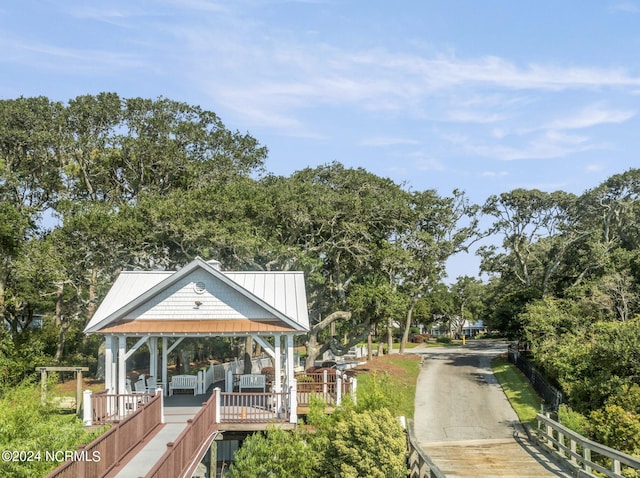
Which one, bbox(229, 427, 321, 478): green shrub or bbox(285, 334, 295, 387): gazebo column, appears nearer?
bbox(229, 427, 321, 478): green shrub

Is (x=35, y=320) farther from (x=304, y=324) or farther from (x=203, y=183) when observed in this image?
(x=304, y=324)

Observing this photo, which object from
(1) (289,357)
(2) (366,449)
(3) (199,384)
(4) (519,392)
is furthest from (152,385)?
(4) (519,392)

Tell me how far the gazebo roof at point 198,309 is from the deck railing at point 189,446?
3167 mm

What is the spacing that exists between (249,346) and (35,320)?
44.3 metres

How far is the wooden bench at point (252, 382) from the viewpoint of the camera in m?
21.7

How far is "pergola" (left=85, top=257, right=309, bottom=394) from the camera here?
1873 centimetres

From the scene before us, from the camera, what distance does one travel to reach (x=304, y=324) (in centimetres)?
1936

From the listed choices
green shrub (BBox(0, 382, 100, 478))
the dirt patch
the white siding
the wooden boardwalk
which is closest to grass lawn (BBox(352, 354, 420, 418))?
the dirt patch

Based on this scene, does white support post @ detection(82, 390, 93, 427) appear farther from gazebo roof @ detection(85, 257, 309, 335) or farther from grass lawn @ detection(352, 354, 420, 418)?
grass lawn @ detection(352, 354, 420, 418)

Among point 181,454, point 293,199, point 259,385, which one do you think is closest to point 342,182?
point 293,199

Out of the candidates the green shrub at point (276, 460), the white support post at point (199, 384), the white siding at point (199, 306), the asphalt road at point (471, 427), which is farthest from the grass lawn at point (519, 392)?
the white support post at point (199, 384)

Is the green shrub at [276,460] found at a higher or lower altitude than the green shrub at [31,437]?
lower

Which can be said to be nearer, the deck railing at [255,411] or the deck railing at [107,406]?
the deck railing at [107,406]

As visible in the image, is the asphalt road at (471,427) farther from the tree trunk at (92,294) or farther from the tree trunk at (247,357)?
the tree trunk at (92,294)
